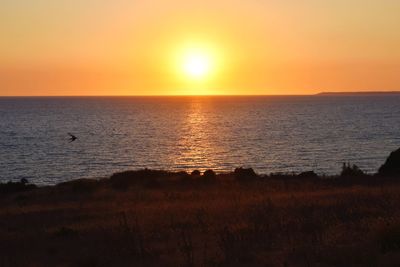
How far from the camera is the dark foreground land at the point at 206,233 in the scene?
11.1 meters

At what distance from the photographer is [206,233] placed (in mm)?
14641

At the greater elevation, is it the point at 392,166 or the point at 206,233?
the point at 206,233

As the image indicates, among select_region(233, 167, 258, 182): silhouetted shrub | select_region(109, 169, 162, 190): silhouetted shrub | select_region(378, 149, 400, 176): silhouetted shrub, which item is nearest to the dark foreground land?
select_region(109, 169, 162, 190): silhouetted shrub

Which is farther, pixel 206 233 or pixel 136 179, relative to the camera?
pixel 136 179

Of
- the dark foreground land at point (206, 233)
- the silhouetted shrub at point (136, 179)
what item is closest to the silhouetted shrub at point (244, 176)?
the silhouetted shrub at point (136, 179)

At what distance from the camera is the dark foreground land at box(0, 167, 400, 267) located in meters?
11.1

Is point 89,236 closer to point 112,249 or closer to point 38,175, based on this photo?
point 112,249

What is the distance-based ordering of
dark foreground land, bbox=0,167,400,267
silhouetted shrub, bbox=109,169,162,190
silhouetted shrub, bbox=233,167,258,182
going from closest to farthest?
1. dark foreground land, bbox=0,167,400,267
2. silhouetted shrub, bbox=109,169,162,190
3. silhouetted shrub, bbox=233,167,258,182

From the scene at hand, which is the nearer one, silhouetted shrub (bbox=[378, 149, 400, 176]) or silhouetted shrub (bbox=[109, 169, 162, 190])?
silhouetted shrub (bbox=[109, 169, 162, 190])

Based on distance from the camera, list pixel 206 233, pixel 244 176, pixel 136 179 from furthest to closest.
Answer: pixel 136 179 < pixel 244 176 < pixel 206 233

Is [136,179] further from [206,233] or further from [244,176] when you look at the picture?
[206,233]

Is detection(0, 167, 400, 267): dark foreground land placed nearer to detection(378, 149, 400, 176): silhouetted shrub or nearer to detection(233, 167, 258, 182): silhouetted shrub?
detection(233, 167, 258, 182): silhouetted shrub

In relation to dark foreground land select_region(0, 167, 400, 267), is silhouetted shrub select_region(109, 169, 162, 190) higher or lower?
lower

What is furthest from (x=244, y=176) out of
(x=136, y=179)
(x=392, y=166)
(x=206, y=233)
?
(x=206, y=233)
